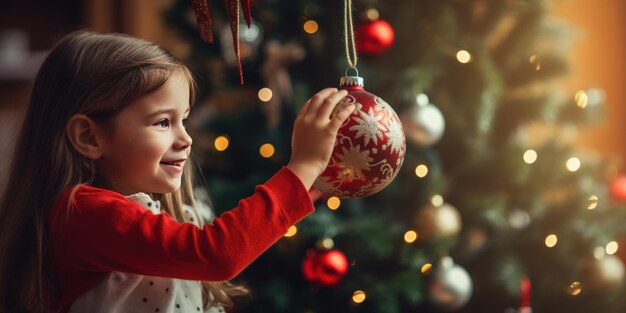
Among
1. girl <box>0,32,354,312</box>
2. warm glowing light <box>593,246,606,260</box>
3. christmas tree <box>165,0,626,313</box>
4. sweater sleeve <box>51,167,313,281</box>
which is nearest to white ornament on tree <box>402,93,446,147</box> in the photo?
christmas tree <box>165,0,626,313</box>

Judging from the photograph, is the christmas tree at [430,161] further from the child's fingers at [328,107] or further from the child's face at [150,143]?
the child's fingers at [328,107]

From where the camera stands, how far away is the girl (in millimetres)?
931

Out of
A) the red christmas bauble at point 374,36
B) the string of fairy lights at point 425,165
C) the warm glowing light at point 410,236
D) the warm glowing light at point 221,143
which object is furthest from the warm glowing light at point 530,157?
the warm glowing light at point 221,143

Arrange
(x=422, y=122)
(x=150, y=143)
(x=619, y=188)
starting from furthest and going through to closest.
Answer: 1. (x=619, y=188)
2. (x=422, y=122)
3. (x=150, y=143)

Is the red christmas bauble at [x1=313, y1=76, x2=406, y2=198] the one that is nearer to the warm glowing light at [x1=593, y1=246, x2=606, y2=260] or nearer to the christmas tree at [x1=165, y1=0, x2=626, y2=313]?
the christmas tree at [x1=165, y1=0, x2=626, y2=313]

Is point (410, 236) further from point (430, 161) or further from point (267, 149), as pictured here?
point (267, 149)

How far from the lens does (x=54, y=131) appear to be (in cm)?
108

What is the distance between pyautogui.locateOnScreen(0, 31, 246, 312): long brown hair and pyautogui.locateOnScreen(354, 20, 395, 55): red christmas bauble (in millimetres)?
768

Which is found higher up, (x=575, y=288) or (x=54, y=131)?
(x=54, y=131)

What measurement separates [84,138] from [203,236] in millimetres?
265

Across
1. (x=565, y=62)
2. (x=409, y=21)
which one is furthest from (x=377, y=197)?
(x=565, y=62)

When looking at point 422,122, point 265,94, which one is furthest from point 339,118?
point 265,94

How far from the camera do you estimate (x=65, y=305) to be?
3.47 ft

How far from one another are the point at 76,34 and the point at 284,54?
33.0 inches
